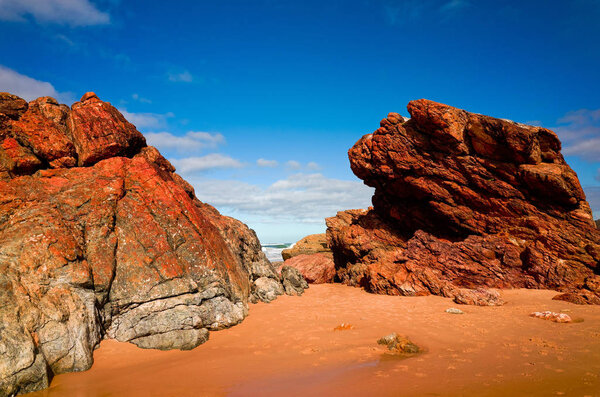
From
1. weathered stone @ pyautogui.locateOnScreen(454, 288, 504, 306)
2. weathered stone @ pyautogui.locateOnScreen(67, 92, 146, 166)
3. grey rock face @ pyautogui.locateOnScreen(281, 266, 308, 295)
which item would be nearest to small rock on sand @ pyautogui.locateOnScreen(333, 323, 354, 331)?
weathered stone @ pyautogui.locateOnScreen(454, 288, 504, 306)

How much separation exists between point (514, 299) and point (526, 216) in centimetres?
568

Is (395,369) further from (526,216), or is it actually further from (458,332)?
(526,216)

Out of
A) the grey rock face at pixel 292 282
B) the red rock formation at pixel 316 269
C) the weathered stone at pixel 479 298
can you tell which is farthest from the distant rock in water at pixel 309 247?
the weathered stone at pixel 479 298

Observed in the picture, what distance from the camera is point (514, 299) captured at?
1366 centimetres

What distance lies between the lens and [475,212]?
60.7 ft

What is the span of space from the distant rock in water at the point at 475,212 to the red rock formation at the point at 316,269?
3.13 metres

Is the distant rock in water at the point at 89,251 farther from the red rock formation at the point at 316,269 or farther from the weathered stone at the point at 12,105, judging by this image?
the red rock formation at the point at 316,269

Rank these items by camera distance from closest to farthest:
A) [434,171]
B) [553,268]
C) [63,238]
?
[63,238], [553,268], [434,171]

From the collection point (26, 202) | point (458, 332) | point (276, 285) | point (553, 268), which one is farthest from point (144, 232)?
point (553, 268)

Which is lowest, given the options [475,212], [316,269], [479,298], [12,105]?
[479,298]

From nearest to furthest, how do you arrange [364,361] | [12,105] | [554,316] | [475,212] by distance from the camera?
1. [364,361]
2. [554,316]
3. [12,105]
4. [475,212]

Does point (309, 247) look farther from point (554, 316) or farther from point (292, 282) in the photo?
point (554, 316)

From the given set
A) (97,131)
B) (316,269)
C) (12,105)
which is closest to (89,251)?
(97,131)

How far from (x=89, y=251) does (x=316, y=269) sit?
17557 mm
